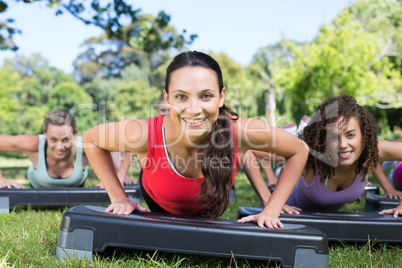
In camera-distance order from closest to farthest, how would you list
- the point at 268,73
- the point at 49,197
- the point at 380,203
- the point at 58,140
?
the point at 380,203
the point at 49,197
the point at 58,140
the point at 268,73

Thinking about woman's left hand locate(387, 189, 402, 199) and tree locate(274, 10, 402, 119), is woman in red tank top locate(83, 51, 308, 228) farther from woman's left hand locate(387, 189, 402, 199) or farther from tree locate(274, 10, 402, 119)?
tree locate(274, 10, 402, 119)

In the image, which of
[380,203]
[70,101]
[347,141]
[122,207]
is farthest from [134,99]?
[122,207]

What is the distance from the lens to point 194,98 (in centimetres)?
235

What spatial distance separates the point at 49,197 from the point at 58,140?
848 millimetres

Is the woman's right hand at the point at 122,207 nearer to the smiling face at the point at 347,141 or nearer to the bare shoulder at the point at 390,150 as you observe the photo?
the smiling face at the point at 347,141

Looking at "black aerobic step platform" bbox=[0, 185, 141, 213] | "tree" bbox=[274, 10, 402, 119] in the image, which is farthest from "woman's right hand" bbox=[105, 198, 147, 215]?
"tree" bbox=[274, 10, 402, 119]

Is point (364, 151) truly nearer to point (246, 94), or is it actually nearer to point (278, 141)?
point (278, 141)

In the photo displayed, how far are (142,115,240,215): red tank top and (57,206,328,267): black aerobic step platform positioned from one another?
0.44 metres

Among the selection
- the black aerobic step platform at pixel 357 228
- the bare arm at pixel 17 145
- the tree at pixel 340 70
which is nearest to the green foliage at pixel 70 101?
the tree at pixel 340 70

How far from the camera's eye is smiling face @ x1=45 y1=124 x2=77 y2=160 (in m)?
4.41

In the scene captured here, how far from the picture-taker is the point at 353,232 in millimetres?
2719

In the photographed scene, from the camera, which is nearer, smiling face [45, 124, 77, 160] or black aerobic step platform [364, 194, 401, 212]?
black aerobic step platform [364, 194, 401, 212]

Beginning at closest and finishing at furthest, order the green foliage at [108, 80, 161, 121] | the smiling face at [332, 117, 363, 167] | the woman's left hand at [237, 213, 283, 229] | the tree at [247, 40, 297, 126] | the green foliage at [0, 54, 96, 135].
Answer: the woman's left hand at [237, 213, 283, 229], the smiling face at [332, 117, 363, 167], the green foliage at [0, 54, 96, 135], the tree at [247, 40, 297, 126], the green foliage at [108, 80, 161, 121]

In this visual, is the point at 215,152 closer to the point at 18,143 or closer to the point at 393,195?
the point at 393,195
